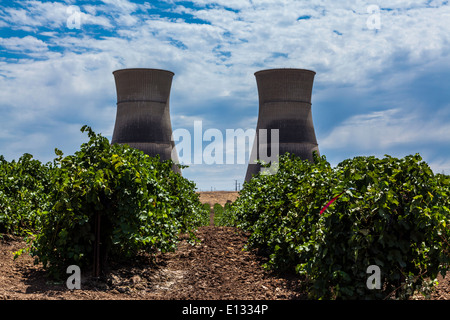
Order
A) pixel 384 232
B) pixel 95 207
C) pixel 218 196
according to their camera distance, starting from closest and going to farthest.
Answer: pixel 384 232, pixel 95 207, pixel 218 196

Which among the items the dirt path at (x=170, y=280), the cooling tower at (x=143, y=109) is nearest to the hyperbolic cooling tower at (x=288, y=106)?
the cooling tower at (x=143, y=109)

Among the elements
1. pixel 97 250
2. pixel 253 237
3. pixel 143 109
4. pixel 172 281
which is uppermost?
pixel 143 109

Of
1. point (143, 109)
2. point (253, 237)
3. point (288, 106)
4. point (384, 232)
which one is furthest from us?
point (143, 109)

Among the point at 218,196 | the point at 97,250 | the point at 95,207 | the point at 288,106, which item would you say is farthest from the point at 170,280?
the point at 218,196

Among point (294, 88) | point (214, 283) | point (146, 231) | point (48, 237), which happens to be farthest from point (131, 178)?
point (294, 88)

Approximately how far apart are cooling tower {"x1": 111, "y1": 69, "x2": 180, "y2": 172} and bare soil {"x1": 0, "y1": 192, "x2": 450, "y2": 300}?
64.2ft

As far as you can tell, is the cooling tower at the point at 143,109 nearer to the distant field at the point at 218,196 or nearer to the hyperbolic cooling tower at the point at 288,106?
the hyperbolic cooling tower at the point at 288,106

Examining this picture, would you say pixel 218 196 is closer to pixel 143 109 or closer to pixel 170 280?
pixel 143 109

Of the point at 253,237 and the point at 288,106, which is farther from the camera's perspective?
the point at 288,106

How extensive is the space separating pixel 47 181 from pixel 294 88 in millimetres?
18642

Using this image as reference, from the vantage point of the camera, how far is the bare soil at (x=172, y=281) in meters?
5.27

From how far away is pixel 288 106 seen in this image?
26922 mm

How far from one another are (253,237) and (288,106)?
19.6m

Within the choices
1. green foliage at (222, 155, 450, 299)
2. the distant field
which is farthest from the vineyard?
the distant field
